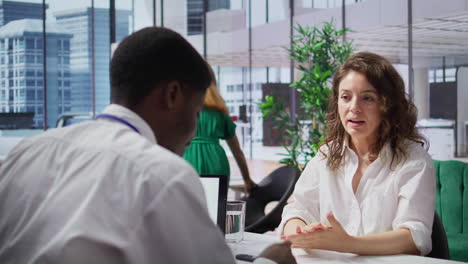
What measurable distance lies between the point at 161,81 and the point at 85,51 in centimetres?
1187

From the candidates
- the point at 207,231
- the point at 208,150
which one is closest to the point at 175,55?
the point at 207,231

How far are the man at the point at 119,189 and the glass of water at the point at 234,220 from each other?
3.57 ft

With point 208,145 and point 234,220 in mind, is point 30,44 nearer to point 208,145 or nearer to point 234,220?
point 208,145

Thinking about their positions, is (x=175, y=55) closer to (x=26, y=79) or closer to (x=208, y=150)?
(x=208, y=150)

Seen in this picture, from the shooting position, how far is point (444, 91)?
707cm

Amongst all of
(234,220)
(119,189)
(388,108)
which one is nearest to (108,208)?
(119,189)

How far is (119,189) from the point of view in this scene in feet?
2.86

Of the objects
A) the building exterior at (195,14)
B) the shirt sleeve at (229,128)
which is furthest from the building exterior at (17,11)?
the shirt sleeve at (229,128)

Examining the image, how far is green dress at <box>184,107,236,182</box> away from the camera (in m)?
4.15

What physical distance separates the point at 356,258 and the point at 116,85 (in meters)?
1.09

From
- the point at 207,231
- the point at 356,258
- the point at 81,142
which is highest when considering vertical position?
the point at 81,142

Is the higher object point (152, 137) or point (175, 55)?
point (175, 55)

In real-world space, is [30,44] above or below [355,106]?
above

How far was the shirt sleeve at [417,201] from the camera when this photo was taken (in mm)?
1993
